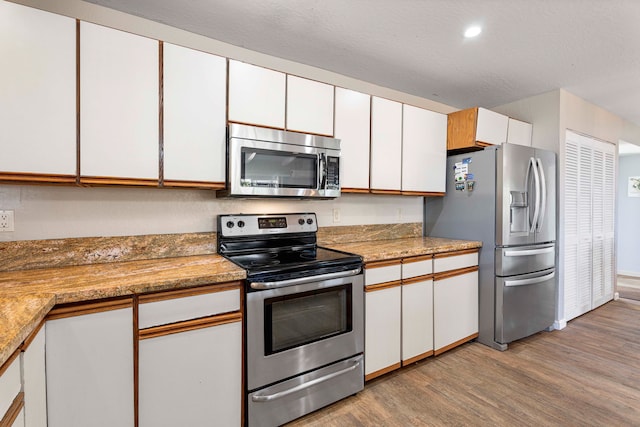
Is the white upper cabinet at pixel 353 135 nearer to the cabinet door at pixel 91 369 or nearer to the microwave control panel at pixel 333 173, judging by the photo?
the microwave control panel at pixel 333 173

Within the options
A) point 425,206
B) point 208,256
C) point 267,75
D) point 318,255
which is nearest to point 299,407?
point 318,255

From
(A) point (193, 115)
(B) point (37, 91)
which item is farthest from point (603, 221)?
(B) point (37, 91)

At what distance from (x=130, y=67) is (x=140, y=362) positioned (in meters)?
1.49

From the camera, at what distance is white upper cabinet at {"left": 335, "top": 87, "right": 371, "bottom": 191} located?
245cm

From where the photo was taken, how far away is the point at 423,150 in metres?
2.94

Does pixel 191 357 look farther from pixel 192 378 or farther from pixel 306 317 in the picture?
pixel 306 317

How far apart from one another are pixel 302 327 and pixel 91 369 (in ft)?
3.34

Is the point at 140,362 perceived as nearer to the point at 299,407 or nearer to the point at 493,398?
the point at 299,407

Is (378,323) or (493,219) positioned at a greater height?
(493,219)

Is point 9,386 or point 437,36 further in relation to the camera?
point 437,36

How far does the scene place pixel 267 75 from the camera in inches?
83.2

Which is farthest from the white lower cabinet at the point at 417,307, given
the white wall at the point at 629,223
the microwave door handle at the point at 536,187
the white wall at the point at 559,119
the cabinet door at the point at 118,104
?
the white wall at the point at 629,223

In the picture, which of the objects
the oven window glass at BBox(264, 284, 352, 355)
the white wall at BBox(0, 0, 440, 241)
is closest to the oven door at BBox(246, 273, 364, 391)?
the oven window glass at BBox(264, 284, 352, 355)

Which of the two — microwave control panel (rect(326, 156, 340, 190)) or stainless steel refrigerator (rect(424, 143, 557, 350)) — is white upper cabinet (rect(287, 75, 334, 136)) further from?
stainless steel refrigerator (rect(424, 143, 557, 350))
